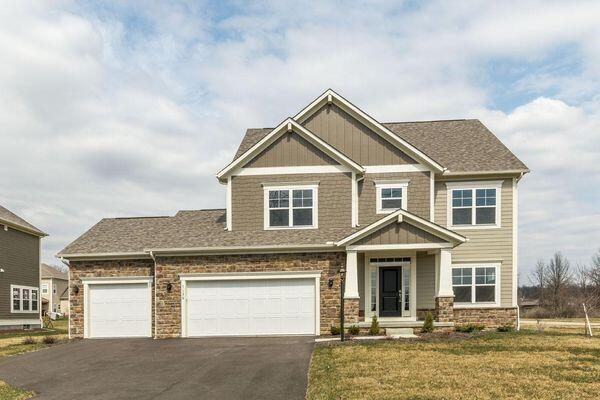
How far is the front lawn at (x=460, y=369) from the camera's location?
34.0 ft

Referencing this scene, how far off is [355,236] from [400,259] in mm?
2682

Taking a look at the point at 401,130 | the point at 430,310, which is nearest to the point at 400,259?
the point at 430,310

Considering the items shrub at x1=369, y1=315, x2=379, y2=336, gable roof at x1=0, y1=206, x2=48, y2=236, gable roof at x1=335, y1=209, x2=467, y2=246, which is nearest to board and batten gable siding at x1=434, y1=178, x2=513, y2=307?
gable roof at x1=335, y1=209, x2=467, y2=246

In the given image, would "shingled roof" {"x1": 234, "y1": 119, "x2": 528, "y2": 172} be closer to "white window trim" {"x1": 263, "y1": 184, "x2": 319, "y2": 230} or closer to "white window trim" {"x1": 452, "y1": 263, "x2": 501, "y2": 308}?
"white window trim" {"x1": 263, "y1": 184, "x2": 319, "y2": 230}

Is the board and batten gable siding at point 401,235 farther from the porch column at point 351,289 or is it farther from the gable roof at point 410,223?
the porch column at point 351,289

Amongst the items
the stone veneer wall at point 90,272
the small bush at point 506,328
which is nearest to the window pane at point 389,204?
the small bush at point 506,328

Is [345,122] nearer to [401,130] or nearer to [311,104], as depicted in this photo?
[311,104]

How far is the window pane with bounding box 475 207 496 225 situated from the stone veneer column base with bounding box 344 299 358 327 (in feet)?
21.2

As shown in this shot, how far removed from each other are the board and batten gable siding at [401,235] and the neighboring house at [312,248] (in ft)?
0.74

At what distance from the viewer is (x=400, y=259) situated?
2166 cm

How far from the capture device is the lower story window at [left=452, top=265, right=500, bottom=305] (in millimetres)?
22094

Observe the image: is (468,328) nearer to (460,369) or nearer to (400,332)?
(400,332)

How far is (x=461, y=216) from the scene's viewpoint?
74.2 feet

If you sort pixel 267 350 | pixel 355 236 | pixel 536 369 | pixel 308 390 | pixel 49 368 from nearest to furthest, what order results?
pixel 308 390, pixel 536 369, pixel 49 368, pixel 267 350, pixel 355 236
